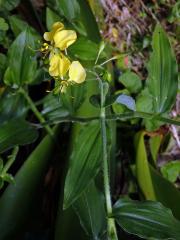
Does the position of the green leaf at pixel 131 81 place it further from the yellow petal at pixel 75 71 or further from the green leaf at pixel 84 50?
the yellow petal at pixel 75 71

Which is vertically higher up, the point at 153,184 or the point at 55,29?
the point at 55,29

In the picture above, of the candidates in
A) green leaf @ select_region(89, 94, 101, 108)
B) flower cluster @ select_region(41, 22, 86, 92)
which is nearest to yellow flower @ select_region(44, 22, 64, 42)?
flower cluster @ select_region(41, 22, 86, 92)

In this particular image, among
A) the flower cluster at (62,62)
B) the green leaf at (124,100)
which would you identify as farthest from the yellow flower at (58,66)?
the green leaf at (124,100)

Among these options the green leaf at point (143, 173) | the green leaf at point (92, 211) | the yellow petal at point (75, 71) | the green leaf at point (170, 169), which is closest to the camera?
the yellow petal at point (75, 71)

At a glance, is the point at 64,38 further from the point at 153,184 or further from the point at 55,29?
the point at 153,184

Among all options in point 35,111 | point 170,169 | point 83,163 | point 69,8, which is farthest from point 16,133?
point 170,169

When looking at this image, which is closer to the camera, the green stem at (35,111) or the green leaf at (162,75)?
the green leaf at (162,75)

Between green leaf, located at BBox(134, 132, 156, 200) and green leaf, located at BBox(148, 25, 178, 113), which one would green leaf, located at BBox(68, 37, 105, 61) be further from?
green leaf, located at BBox(134, 132, 156, 200)
